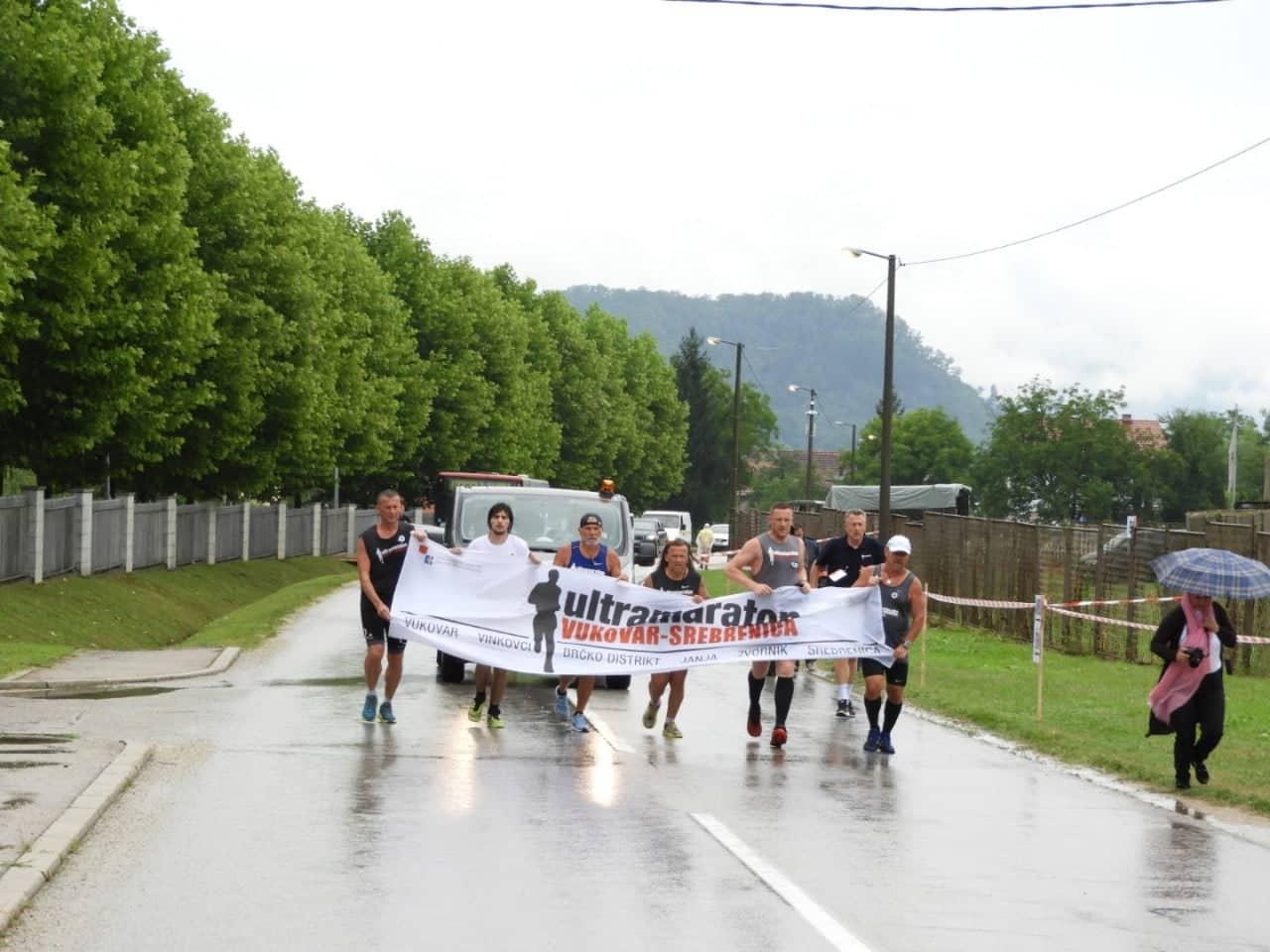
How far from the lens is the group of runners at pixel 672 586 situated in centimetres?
1633

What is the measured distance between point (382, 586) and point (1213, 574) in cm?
684

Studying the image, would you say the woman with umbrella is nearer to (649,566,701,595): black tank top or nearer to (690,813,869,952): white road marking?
(690,813,869,952): white road marking

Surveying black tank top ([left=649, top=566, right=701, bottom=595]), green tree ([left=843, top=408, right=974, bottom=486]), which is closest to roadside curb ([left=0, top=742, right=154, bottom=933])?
black tank top ([left=649, top=566, right=701, bottom=595])

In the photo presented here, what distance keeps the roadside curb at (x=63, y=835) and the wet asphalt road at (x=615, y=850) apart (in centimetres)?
9

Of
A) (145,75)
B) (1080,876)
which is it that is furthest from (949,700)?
(145,75)

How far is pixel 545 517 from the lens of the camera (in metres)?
23.2

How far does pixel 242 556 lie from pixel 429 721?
40.7m

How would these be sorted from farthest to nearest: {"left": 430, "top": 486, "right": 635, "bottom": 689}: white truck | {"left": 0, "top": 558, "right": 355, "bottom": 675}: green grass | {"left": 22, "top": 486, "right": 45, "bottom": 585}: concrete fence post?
{"left": 22, "top": 486, "right": 45, "bottom": 585}: concrete fence post
{"left": 0, "top": 558, "right": 355, "bottom": 675}: green grass
{"left": 430, "top": 486, "right": 635, "bottom": 689}: white truck

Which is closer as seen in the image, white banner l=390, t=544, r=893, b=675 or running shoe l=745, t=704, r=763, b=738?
running shoe l=745, t=704, r=763, b=738

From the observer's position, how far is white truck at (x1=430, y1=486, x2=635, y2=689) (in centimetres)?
2278

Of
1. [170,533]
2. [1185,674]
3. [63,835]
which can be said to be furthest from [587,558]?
[170,533]

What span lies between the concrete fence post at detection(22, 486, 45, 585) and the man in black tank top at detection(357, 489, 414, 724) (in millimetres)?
20226

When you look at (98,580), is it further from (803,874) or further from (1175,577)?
(803,874)

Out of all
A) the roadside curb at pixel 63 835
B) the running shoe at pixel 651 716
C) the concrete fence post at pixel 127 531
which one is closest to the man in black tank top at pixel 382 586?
the running shoe at pixel 651 716
